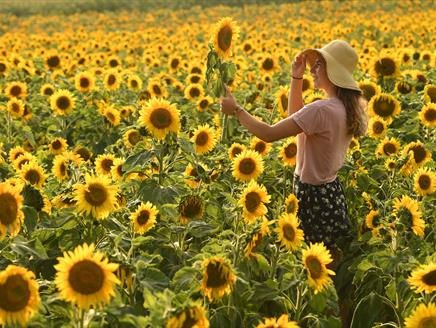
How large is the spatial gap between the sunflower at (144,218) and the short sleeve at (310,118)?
1.00m

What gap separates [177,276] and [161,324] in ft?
2.22

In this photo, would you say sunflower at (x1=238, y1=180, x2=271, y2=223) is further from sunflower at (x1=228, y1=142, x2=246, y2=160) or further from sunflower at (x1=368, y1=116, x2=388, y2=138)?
sunflower at (x1=368, y1=116, x2=388, y2=138)

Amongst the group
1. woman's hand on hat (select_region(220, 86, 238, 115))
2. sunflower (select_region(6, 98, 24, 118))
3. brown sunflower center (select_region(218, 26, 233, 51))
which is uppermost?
brown sunflower center (select_region(218, 26, 233, 51))

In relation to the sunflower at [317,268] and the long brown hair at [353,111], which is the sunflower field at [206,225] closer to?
the sunflower at [317,268]

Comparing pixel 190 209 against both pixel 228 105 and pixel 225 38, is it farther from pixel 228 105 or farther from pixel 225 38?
pixel 225 38

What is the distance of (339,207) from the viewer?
4.17m

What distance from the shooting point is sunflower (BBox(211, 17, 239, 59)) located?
4145mm

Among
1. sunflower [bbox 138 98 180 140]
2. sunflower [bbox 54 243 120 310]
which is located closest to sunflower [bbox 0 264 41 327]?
sunflower [bbox 54 243 120 310]

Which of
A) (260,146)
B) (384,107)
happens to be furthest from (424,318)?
(384,107)

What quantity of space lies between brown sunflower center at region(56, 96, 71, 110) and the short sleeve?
140 inches

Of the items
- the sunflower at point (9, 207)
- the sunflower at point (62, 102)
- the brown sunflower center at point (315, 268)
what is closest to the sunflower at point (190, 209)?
the brown sunflower center at point (315, 268)

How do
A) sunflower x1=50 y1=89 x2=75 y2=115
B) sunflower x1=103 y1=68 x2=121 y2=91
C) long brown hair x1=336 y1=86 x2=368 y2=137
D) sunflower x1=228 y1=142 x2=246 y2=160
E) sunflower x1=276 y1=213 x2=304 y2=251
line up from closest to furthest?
sunflower x1=276 y1=213 x2=304 y2=251 → long brown hair x1=336 y1=86 x2=368 y2=137 → sunflower x1=228 y1=142 x2=246 y2=160 → sunflower x1=50 y1=89 x2=75 y2=115 → sunflower x1=103 y1=68 x2=121 y2=91

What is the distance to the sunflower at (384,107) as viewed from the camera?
551cm

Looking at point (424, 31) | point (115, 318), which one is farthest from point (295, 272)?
point (424, 31)
